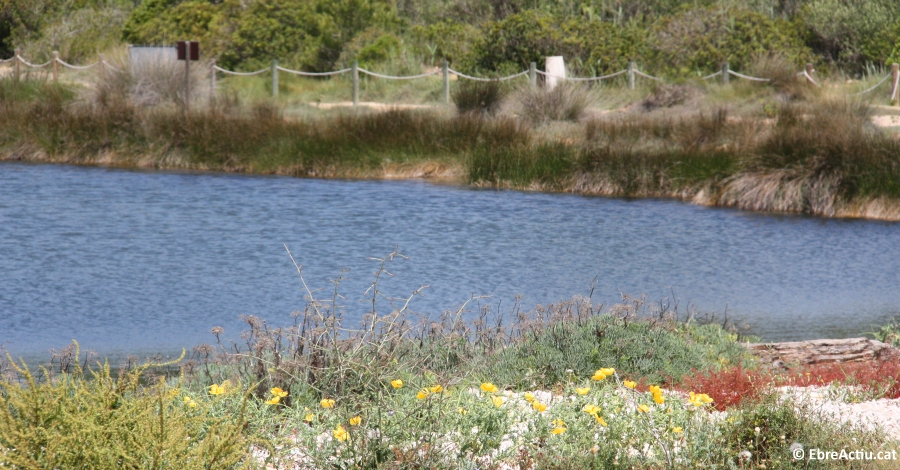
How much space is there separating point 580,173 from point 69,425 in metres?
11.7

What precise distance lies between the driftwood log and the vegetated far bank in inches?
268

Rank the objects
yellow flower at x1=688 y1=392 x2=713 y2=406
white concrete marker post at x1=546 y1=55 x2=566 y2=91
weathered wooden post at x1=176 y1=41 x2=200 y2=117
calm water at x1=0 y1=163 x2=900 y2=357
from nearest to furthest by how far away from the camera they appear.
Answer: yellow flower at x1=688 y1=392 x2=713 y2=406
calm water at x1=0 y1=163 x2=900 y2=357
weathered wooden post at x1=176 y1=41 x2=200 y2=117
white concrete marker post at x1=546 y1=55 x2=566 y2=91

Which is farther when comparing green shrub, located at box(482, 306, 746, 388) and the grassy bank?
green shrub, located at box(482, 306, 746, 388)

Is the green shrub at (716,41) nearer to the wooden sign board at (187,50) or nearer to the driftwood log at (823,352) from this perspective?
the wooden sign board at (187,50)

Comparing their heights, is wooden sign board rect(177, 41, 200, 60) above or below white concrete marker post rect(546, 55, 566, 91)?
above

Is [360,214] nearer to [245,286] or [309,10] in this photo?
[245,286]

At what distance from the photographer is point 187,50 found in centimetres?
1814

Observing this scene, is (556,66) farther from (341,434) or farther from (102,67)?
(341,434)

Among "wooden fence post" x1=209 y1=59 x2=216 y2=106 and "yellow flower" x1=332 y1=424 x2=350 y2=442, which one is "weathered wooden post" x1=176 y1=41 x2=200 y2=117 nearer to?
"wooden fence post" x1=209 y1=59 x2=216 y2=106

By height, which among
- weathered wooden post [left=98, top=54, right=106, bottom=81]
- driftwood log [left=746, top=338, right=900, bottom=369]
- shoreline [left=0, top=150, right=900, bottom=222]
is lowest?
shoreline [left=0, top=150, right=900, bottom=222]

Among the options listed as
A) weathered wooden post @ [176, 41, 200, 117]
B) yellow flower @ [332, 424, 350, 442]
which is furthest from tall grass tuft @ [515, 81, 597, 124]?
yellow flower @ [332, 424, 350, 442]

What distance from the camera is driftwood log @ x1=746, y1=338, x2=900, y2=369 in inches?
233

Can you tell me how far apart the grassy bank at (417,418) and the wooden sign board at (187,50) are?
45.0 ft

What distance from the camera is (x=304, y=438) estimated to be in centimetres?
368
